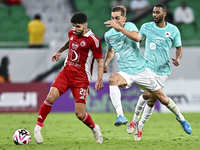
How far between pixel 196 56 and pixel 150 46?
7.66 metres

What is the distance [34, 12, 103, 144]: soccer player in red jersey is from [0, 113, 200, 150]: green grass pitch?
0.47 meters

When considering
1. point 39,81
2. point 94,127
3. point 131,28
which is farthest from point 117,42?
point 39,81

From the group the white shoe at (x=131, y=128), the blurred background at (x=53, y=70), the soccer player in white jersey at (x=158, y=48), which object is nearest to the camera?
the white shoe at (x=131, y=128)

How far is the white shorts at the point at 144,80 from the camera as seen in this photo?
7.32m

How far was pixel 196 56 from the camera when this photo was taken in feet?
50.3

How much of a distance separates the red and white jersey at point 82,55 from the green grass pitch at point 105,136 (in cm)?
116

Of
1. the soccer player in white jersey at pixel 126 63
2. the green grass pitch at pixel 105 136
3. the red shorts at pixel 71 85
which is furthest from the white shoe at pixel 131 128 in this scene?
the red shorts at pixel 71 85

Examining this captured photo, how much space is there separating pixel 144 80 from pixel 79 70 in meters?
1.16

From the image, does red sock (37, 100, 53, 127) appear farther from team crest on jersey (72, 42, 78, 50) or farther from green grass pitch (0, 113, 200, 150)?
team crest on jersey (72, 42, 78, 50)

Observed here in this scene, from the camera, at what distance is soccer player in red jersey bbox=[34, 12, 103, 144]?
23.0ft

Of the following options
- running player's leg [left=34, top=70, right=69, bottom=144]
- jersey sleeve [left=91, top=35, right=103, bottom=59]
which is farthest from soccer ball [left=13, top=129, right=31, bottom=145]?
jersey sleeve [left=91, top=35, right=103, bottom=59]

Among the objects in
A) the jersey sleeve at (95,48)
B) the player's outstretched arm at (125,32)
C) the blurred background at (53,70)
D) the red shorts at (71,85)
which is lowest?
the blurred background at (53,70)

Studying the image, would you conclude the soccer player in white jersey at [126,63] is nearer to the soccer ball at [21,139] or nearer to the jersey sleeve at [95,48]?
the jersey sleeve at [95,48]

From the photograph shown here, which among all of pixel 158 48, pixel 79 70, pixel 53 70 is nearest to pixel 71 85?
pixel 79 70
